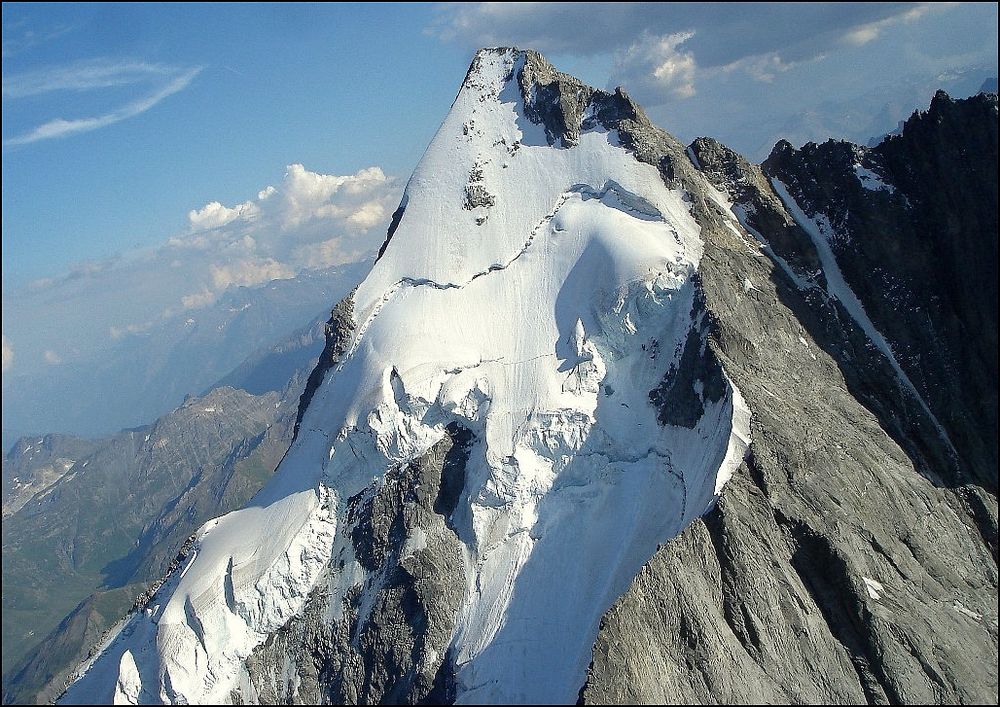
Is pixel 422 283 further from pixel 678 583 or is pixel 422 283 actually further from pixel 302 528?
pixel 678 583

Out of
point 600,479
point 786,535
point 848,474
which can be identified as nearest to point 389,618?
point 600,479

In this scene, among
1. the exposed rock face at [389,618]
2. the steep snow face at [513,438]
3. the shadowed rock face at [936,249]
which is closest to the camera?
the steep snow face at [513,438]

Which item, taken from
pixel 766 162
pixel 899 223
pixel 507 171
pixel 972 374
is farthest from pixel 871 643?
pixel 766 162

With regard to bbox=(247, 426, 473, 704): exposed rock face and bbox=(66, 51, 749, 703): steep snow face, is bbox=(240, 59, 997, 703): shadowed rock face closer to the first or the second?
bbox=(247, 426, 473, 704): exposed rock face

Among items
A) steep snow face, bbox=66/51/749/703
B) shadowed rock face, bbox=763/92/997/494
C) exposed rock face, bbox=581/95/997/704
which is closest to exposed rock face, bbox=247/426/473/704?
steep snow face, bbox=66/51/749/703

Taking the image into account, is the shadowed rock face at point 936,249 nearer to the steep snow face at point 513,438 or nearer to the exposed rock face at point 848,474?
the exposed rock face at point 848,474

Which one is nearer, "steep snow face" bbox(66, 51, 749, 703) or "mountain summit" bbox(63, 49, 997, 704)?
"mountain summit" bbox(63, 49, 997, 704)

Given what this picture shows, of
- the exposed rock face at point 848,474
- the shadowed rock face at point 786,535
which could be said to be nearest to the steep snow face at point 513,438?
the shadowed rock face at point 786,535
